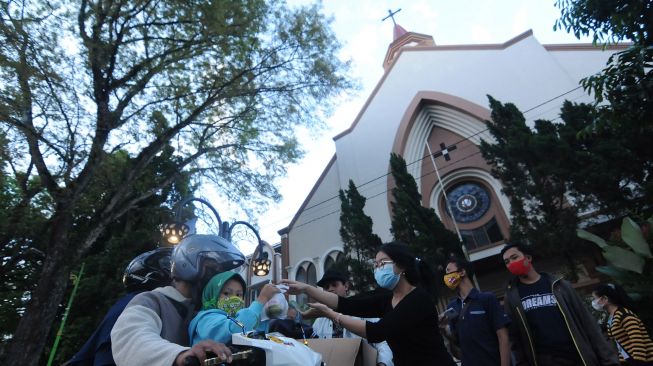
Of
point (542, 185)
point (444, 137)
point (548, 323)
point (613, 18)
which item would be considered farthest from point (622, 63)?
point (444, 137)

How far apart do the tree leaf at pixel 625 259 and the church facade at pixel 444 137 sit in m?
6.50

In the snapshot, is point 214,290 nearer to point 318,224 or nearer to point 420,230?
point 420,230

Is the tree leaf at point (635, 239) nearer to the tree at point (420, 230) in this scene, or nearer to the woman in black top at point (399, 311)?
the woman in black top at point (399, 311)

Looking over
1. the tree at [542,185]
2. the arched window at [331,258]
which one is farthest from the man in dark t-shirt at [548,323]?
the arched window at [331,258]

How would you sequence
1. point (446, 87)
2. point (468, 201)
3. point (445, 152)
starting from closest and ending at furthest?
point (468, 201) → point (445, 152) → point (446, 87)

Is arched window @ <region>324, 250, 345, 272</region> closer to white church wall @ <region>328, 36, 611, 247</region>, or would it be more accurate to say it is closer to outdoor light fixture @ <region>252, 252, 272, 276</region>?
white church wall @ <region>328, 36, 611, 247</region>

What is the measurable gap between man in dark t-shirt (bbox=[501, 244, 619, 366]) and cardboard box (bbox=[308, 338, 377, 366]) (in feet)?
4.68

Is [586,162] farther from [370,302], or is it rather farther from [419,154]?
[370,302]

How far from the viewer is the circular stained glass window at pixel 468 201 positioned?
13883 millimetres

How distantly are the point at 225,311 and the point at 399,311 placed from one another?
1081 mm

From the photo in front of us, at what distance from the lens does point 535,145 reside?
1015cm

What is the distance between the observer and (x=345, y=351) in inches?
89.4

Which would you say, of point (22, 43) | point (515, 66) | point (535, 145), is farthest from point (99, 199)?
point (515, 66)

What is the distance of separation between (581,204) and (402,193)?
17.5 ft
